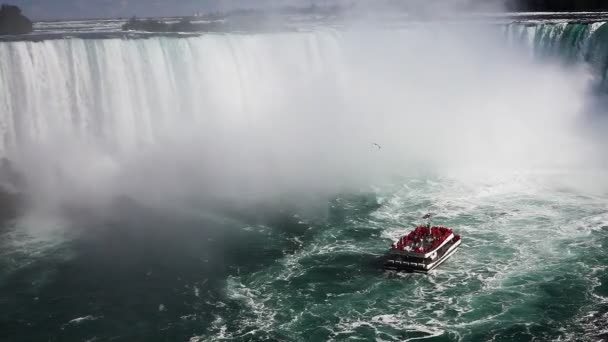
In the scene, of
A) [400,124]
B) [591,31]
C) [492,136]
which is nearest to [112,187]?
[400,124]

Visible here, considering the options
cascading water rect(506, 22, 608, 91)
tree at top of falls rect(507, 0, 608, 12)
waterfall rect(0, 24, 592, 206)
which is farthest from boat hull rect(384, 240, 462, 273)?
tree at top of falls rect(507, 0, 608, 12)

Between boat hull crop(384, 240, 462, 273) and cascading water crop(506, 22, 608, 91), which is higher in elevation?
cascading water crop(506, 22, 608, 91)

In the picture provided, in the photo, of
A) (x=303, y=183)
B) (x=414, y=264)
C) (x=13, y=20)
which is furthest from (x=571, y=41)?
(x=13, y=20)

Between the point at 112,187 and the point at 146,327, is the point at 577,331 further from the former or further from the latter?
the point at 112,187

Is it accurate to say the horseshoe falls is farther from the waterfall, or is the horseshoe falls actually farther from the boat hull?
the boat hull

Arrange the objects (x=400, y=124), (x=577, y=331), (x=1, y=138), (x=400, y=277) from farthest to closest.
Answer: (x=400, y=124)
(x=1, y=138)
(x=400, y=277)
(x=577, y=331)

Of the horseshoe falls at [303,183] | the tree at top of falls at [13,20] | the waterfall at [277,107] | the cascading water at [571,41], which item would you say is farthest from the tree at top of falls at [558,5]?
the tree at top of falls at [13,20]
